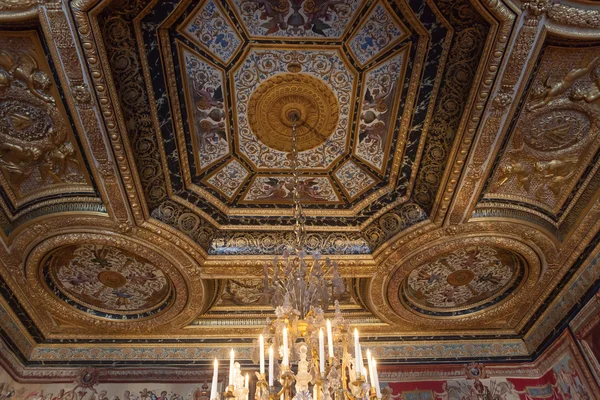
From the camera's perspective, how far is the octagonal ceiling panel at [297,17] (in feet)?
13.9

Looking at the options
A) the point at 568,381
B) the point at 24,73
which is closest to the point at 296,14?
the point at 24,73

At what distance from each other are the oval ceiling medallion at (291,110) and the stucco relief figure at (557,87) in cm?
215

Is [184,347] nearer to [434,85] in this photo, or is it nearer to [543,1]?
[434,85]

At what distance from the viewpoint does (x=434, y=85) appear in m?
4.78

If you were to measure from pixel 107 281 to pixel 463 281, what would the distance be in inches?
219

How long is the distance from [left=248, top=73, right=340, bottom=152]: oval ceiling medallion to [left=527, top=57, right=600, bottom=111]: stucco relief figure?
2.15 m

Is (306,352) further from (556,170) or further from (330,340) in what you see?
(556,170)

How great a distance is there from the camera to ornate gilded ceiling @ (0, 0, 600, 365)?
4.23 meters

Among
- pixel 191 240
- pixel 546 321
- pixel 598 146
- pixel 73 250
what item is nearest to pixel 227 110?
pixel 191 240

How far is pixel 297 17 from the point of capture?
14.3ft

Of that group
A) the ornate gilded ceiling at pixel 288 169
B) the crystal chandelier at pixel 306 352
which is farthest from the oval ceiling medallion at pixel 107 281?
the crystal chandelier at pixel 306 352

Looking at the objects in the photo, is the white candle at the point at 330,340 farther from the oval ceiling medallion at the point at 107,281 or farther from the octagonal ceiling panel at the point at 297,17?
the oval ceiling medallion at the point at 107,281

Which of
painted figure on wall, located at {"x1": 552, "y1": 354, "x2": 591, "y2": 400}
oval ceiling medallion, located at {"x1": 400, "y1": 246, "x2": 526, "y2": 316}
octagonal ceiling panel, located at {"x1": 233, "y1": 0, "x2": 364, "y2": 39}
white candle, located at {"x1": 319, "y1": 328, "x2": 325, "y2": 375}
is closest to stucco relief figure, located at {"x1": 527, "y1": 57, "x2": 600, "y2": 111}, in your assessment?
octagonal ceiling panel, located at {"x1": 233, "y1": 0, "x2": 364, "y2": 39}

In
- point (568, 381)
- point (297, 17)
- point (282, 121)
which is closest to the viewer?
point (297, 17)
